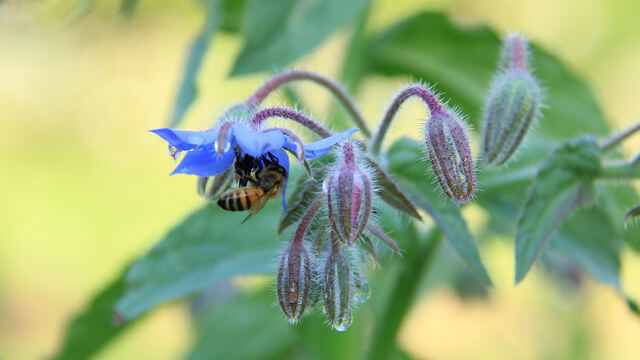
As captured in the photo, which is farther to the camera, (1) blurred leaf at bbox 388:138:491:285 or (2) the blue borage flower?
(1) blurred leaf at bbox 388:138:491:285

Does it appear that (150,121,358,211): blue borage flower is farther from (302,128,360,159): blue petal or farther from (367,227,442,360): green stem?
(367,227,442,360): green stem

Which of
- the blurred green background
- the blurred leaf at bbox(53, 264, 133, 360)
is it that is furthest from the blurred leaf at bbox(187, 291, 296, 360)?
the blurred green background

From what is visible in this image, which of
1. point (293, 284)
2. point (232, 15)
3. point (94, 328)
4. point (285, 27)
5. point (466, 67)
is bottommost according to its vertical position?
point (293, 284)

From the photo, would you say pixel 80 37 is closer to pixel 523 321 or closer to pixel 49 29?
pixel 49 29

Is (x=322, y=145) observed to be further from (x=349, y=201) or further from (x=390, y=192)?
(x=390, y=192)

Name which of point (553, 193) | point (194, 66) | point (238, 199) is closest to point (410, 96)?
point (238, 199)

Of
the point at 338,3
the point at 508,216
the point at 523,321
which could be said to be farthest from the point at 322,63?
the point at 508,216
